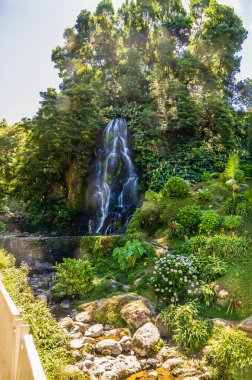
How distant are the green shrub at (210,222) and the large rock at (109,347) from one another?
530 centimetres

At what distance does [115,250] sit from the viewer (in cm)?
1061

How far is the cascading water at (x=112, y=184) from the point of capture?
55.7ft

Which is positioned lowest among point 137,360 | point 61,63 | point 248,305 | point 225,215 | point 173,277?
point 137,360

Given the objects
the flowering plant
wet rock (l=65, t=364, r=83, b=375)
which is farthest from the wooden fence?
the flowering plant

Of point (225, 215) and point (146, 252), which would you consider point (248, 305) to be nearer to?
point (146, 252)

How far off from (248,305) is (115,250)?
4601 millimetres

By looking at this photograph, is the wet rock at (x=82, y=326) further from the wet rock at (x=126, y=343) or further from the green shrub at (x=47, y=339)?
the green shrub at (x=47, y=339)

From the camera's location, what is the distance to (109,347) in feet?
21.0

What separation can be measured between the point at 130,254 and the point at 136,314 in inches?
107

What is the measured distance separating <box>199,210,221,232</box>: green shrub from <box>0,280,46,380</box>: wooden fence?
8.09 metres

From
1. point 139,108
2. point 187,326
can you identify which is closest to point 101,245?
point 187,326

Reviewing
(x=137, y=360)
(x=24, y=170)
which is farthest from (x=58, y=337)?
(x=24, y=170)

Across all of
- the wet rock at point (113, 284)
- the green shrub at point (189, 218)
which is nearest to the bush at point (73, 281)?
the wet rock at point (113, 284)

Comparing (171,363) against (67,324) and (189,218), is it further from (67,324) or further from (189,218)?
(189,218)
